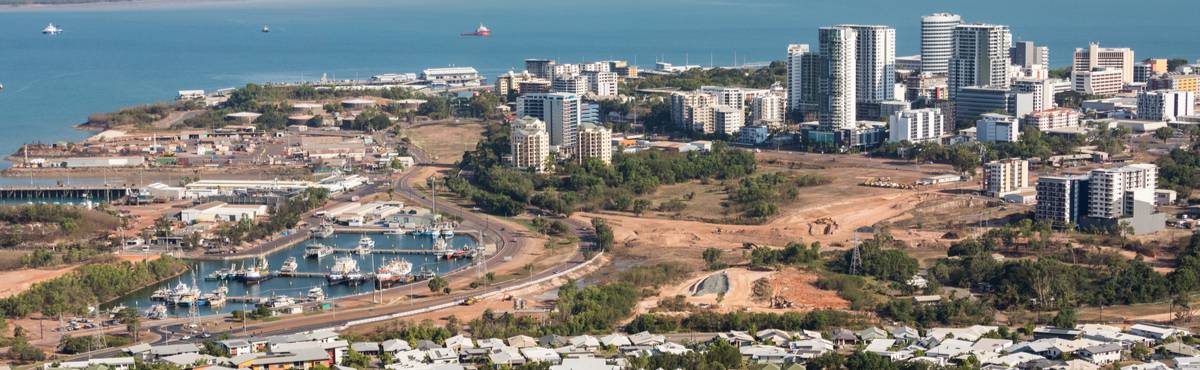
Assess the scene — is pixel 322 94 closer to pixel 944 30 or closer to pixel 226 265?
pixel 944 30

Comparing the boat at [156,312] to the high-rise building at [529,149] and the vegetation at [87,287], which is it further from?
the high-rise building at [529,149]

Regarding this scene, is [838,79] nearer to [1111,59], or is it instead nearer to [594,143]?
[594,143]

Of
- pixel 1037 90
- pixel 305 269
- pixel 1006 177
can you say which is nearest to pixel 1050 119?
pixel 1037 90

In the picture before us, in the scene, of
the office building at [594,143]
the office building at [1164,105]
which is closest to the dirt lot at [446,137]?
the office building at [594,143]

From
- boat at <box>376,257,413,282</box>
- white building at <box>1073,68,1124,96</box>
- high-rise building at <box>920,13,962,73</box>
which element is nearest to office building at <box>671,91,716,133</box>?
high-rise building at <box>920,13,962,73</box>

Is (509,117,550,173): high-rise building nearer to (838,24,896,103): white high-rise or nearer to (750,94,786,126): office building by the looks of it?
(750,94,786,126): office building

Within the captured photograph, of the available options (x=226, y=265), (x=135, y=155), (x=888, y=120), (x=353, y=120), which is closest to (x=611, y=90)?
(x=353, y=120)
